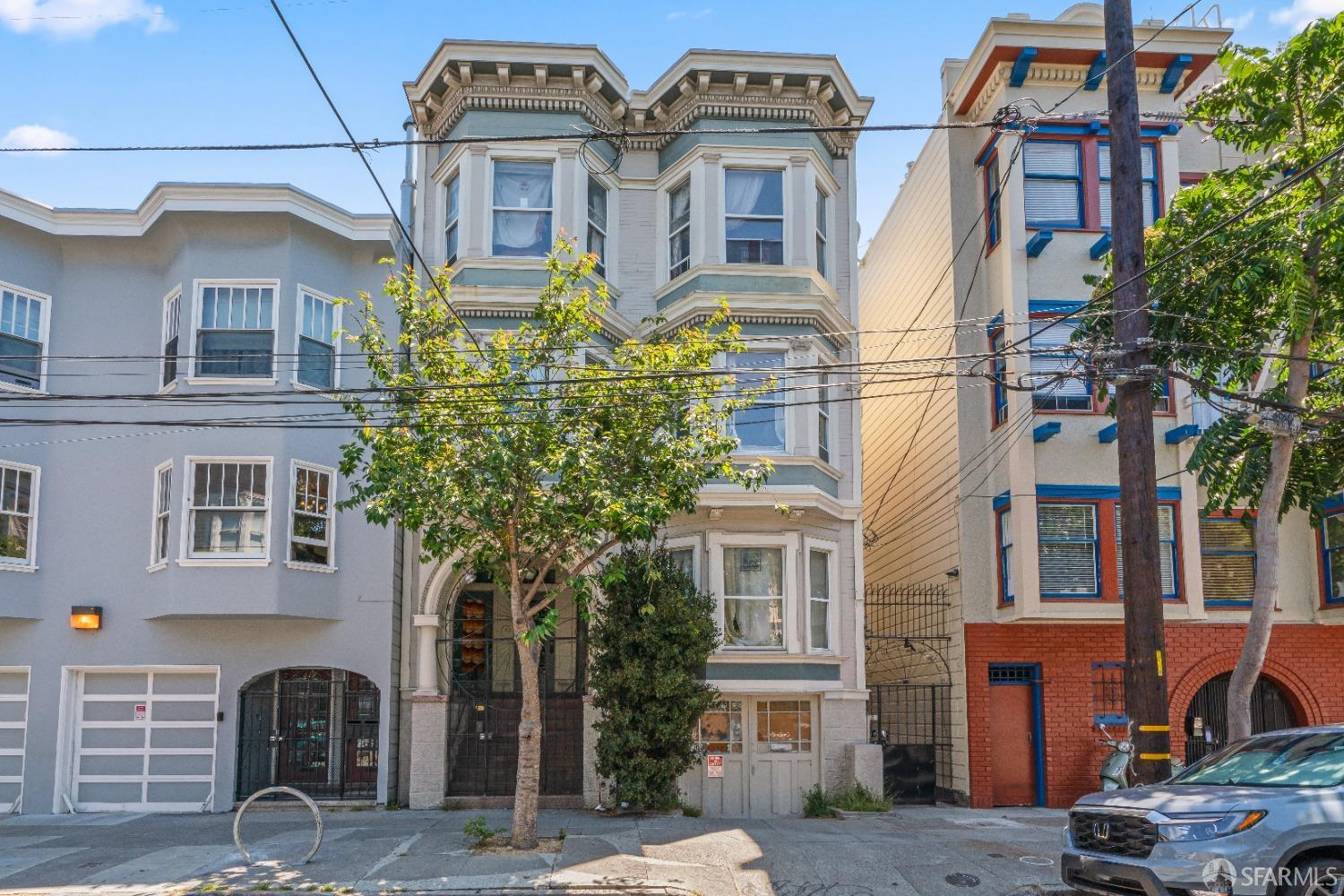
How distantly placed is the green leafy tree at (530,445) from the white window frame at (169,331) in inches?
244

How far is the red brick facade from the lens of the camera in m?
19.2

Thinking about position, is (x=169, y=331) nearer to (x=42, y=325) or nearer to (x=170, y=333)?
(x=170, y=333)

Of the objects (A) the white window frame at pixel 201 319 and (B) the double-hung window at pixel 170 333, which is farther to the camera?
(B) the double-hung window at pixel 170 333

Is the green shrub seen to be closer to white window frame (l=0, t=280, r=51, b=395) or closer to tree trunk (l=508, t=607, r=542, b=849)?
tree trunk (l=508, t=607, r=542, b=849)

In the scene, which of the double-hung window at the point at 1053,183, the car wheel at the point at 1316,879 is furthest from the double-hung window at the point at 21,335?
the car wheel at the point at 1316,879

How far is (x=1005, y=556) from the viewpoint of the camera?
1936cm

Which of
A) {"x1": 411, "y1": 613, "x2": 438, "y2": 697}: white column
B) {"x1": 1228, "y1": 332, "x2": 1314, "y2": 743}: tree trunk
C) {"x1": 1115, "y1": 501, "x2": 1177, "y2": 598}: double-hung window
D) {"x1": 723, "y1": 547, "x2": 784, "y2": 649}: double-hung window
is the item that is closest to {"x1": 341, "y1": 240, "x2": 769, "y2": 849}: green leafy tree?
{"x1": 723, "y1": 547, "x2": 784, "y2": 649}: double-hung window

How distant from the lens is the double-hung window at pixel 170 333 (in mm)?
19172

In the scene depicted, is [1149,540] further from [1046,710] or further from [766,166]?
[766,166]

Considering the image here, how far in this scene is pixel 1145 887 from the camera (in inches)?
357

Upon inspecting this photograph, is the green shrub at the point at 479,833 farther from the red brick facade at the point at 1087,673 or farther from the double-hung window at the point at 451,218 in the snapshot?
the double-hung window at the point at 451,218

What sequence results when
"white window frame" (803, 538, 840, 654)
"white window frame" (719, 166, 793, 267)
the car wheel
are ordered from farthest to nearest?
"white window frame" (719, 166, 793, 267) → "white window frame" (803, 538, 840, 654) → the car wheel

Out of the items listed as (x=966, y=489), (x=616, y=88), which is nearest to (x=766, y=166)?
(x=616, y=88)

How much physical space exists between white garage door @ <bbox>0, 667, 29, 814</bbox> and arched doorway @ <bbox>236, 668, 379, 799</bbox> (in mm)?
3327
